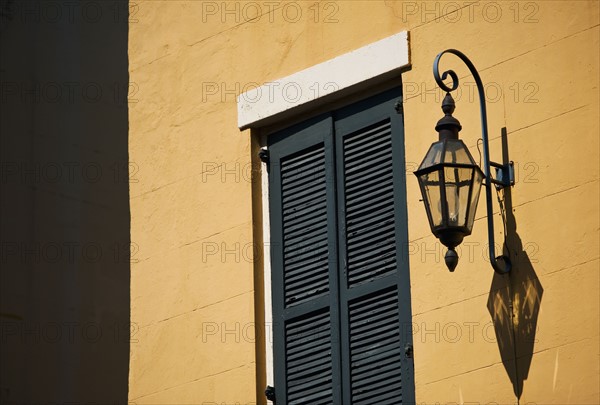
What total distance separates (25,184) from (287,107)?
213 inches

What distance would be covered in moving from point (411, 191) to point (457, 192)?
101 centimetres

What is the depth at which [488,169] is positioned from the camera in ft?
27.4

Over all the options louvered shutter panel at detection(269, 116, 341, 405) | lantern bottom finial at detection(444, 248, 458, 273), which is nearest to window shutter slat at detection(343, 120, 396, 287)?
louvered shutter panel at detection(269, 116, 341, 405)

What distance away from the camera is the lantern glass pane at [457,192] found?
26.3 ft

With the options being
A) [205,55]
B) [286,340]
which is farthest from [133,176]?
[286,340]

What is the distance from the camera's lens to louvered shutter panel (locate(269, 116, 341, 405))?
30.4 ft

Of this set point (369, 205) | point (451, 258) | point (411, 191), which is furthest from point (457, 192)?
point (369, 205)

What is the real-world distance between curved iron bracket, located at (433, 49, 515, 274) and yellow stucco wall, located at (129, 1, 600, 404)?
81 millimetres

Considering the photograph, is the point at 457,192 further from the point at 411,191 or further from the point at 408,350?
the point at 408,350

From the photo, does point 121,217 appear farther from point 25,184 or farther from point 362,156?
point 362,156

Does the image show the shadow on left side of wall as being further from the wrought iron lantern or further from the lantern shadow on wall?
the wrought iron lantern

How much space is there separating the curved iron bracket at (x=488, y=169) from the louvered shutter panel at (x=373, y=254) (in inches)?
28.6

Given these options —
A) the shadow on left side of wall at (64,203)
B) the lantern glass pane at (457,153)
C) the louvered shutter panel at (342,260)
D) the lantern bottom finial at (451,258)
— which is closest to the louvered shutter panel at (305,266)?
the louvered shutter panel at (342,260)

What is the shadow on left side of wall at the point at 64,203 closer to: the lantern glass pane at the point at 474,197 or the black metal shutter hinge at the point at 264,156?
the black metal shutter hinge at the point at 264,156
